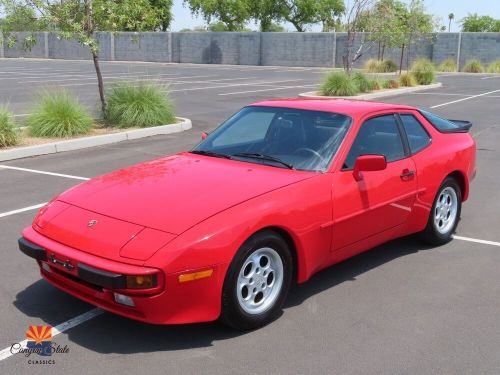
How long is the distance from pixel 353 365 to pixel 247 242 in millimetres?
964

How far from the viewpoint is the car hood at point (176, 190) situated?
3740 millimetres

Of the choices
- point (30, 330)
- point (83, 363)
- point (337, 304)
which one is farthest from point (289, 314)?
point (30, 330)

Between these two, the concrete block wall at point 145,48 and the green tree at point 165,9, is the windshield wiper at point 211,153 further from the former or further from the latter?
the green tree at point 165,9

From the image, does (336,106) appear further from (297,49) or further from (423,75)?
(297,49)

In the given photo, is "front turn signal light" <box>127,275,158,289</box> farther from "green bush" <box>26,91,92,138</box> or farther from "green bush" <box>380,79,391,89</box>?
"green bush" <box>380,79,391,89</box>

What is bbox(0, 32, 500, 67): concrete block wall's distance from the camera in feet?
142

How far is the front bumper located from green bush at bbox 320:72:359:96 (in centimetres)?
1744

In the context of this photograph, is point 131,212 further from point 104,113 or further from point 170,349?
point 104,113

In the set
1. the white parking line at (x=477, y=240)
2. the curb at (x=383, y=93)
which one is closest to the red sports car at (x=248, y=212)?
the white parking line at (x=477, y=240)

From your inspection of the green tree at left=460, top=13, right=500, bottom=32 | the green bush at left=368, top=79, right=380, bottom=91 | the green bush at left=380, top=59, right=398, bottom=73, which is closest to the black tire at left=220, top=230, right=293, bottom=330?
the green bush at left=368, top=79, right=380, bottom=91

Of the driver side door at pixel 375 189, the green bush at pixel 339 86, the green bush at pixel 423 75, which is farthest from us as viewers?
the green bush at pixel 423 75

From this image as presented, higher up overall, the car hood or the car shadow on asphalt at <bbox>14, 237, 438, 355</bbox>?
the car hood

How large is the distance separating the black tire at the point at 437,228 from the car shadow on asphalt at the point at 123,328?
112 centimetres

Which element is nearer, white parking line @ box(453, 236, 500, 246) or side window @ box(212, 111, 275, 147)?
side window @ box(212, 111, 275, 147)
